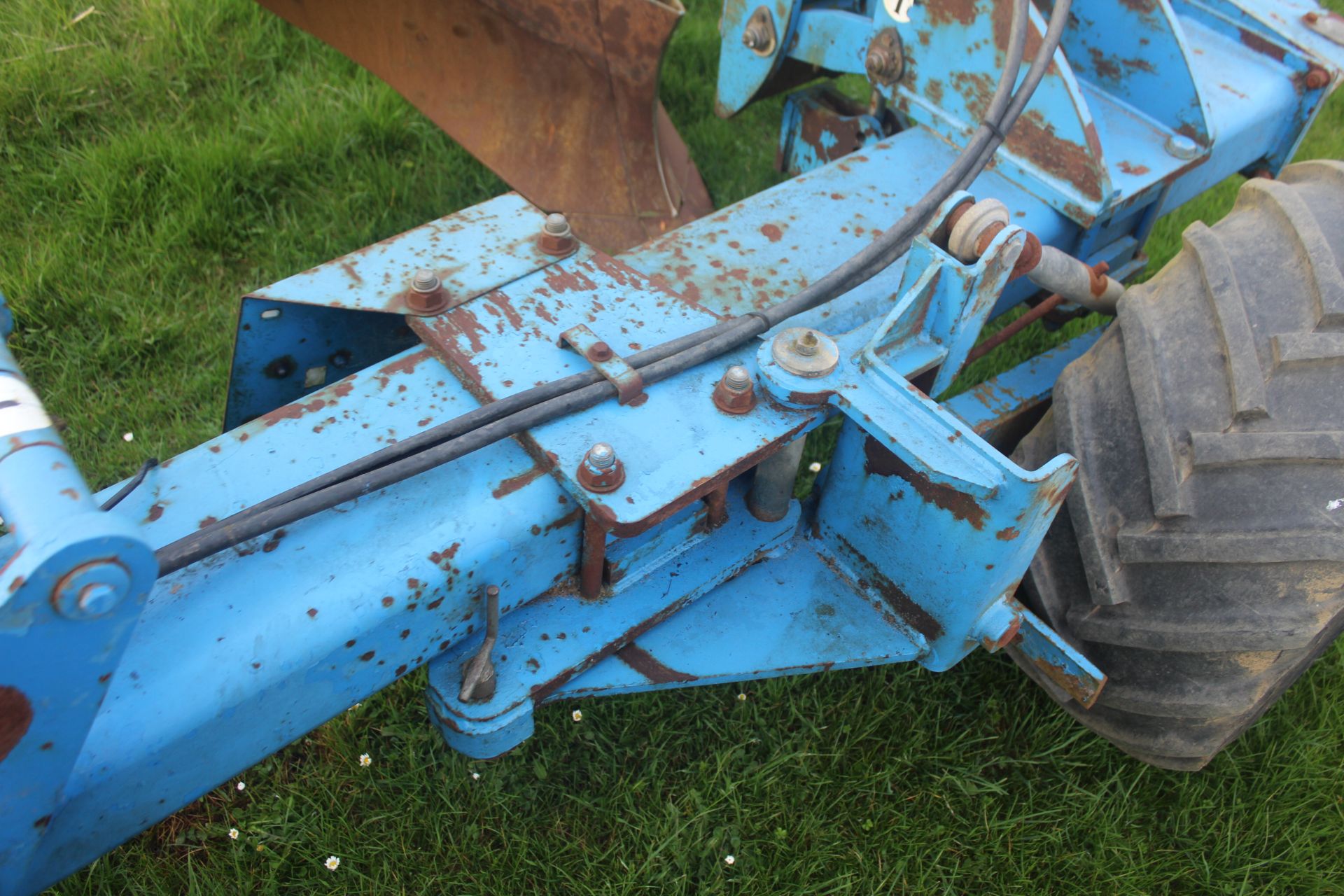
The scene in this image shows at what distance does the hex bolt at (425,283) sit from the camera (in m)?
1.35

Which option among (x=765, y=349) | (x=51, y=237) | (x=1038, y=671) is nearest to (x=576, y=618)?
(x=765, y=349)

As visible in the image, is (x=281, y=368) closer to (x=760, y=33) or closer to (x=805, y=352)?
(x=805, y=352)

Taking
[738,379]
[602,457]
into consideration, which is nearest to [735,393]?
[738,379]

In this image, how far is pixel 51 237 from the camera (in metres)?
2.66

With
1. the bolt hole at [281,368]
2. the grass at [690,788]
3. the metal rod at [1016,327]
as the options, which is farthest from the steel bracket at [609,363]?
the grass at [690,788]

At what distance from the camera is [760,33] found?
2.15 m

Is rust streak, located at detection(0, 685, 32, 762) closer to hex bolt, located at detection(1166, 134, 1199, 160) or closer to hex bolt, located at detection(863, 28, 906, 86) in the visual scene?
hex bolt, located at detection(863, 28, 906, 86)

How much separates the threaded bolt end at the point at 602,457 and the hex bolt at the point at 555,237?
460mm

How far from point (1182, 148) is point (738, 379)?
1178 mm

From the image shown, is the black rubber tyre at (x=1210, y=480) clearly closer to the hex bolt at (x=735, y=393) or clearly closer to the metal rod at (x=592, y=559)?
the hex bolt at (x=735, y=393)

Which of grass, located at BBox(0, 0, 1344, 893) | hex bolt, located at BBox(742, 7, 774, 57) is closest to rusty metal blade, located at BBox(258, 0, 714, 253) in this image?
hex bolt, located at BBox(742, 7, 774, 57)

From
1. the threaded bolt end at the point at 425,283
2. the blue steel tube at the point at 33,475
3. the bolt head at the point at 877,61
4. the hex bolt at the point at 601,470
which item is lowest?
the hex bolt at the point at 601,470

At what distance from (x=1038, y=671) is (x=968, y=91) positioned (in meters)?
1.09

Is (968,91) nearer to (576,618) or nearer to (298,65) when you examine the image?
(576,618)
